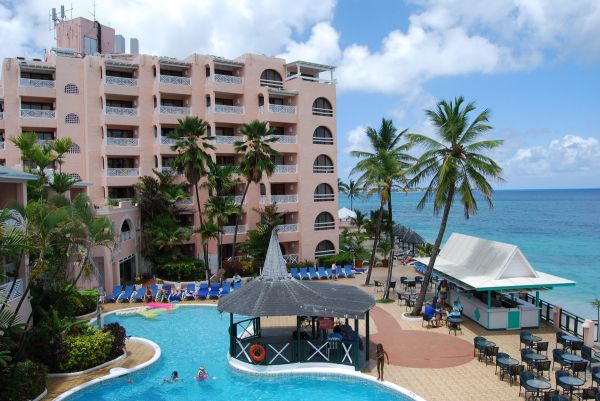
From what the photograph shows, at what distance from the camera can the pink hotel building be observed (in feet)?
116

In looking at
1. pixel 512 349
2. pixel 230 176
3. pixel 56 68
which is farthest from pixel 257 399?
pixel 56 68

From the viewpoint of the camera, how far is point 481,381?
16.8 m

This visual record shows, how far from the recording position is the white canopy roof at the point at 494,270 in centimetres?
2198

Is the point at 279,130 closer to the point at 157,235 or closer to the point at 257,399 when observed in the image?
the point at 157,235

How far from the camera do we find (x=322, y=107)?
4088cm

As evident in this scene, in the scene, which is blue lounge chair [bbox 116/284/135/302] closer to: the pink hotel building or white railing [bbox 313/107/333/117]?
the pink hotel building

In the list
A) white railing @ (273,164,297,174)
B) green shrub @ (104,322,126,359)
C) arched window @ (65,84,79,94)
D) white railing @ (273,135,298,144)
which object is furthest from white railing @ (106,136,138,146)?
green shrub @ (104,322,126,359)

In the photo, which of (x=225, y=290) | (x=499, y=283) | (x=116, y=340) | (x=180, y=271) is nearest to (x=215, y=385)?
(x=116, y=340)

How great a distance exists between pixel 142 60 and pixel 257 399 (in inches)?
1141

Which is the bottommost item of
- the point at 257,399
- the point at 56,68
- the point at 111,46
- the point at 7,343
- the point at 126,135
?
the point at 257,399

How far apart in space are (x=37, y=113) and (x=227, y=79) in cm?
1401

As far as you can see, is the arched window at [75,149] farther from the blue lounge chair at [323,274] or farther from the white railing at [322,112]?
the blue lounge chair at [323,274]

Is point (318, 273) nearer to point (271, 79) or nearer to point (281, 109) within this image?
point (281, 109)

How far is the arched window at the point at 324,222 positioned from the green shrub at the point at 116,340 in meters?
22.8
